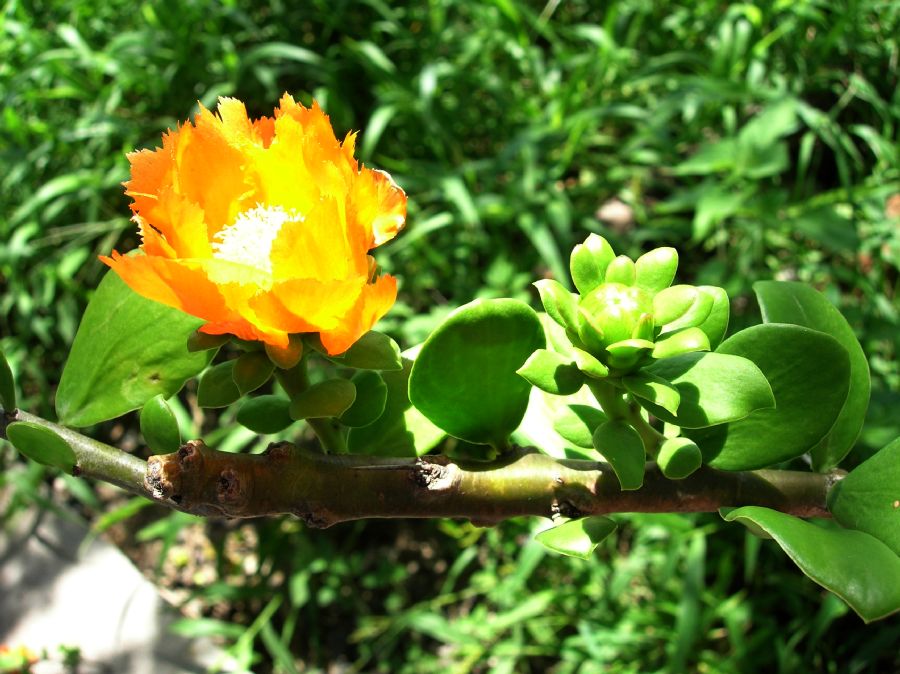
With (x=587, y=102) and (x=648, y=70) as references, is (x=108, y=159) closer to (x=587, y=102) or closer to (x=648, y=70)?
(x=587, y=102)

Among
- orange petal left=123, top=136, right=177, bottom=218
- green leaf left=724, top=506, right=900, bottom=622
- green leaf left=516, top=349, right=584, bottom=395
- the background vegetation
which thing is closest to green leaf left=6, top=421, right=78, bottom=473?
orange petal left=123, top=136, right=177, bottom=218

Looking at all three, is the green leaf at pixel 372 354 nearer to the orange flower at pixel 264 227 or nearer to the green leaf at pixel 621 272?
the orange flower at pixel 264 227

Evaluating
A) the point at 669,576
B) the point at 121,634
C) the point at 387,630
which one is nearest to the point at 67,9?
the point at 121,634

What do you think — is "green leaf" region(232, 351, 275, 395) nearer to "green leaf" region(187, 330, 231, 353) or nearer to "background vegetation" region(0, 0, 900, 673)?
"green leaf" region(187, 330, 231, 353)

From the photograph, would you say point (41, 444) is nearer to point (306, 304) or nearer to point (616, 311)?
point (306, 304)

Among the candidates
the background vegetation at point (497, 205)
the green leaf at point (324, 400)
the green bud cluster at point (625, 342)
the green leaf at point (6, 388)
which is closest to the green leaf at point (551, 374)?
the green bud cluster at point (625, 342)
